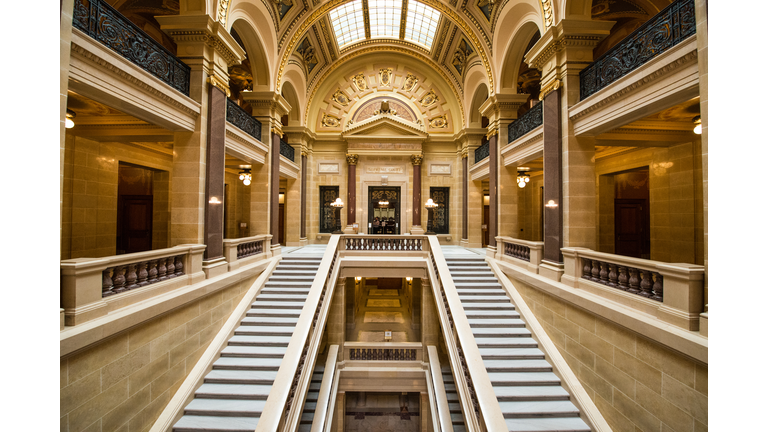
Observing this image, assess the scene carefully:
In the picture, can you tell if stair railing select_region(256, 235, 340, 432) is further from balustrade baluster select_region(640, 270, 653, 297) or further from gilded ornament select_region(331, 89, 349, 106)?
gilded ornament select_region(331, 89, 349, 106)

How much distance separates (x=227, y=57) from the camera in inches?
303

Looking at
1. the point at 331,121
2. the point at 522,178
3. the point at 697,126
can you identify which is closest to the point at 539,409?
the point at 697,126

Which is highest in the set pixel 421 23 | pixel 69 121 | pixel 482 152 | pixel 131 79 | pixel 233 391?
pixel 421 23

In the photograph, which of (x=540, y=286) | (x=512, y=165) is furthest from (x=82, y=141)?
(x=512, y=165)

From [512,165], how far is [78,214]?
1310cm

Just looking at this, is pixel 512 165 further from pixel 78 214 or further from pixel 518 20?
pixel 78 214

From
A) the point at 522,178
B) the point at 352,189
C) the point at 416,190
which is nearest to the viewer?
the point at 522,178

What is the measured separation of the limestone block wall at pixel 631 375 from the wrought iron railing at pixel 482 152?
814 centimetres

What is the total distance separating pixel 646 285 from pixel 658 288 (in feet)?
0.57

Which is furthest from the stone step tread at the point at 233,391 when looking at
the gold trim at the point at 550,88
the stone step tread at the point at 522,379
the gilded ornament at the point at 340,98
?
the gilded ornament at the point at 340,98

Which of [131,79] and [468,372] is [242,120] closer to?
[131,79]

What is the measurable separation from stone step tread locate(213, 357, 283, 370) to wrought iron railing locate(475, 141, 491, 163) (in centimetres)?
1106

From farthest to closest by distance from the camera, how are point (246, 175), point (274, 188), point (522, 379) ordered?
point (274, 188), point (246, 175), point (522, 379)

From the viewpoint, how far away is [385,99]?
54.1 feet
